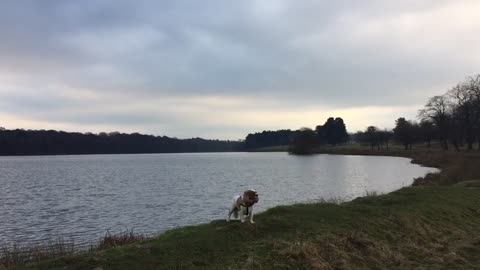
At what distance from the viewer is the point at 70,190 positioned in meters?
49.6

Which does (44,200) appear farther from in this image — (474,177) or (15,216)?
(474,177)

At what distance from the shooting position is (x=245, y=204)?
1190 cm

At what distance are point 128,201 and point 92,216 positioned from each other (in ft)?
25.4

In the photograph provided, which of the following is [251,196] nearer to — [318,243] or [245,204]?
[245,204]

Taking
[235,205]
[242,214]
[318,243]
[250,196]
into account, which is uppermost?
[250,196]

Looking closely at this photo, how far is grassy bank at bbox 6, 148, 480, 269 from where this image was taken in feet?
31.6

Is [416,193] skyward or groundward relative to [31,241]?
skyward

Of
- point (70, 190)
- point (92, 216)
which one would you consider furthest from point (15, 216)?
point (70, 190)

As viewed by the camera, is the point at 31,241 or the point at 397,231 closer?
the point at 397,231

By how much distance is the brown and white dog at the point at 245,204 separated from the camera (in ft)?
38.1

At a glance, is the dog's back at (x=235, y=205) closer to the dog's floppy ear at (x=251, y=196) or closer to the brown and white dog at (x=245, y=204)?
the brown and white dog at (x=245, y=204)

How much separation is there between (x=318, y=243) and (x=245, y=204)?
83.6 inches

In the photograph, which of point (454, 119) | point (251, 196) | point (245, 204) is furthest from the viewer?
point (454, 119)

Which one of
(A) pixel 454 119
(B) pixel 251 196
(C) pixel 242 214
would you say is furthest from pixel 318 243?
(A) pixel 454 119
